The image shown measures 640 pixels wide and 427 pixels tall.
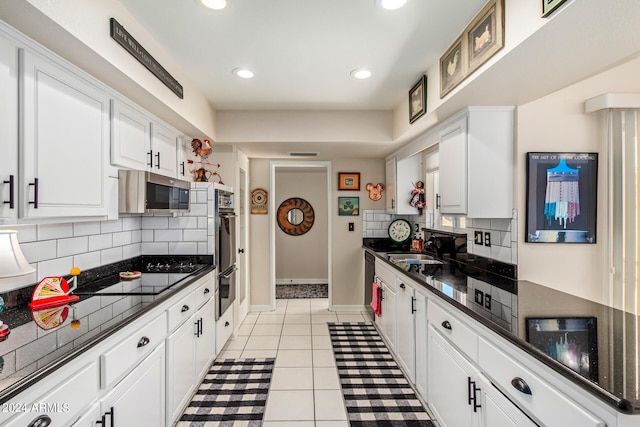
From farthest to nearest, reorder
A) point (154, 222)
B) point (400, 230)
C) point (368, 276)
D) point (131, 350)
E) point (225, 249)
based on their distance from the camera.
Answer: point (400, 230), point (368, 276), point (225, 249), point (154, 222), point (131, 350)

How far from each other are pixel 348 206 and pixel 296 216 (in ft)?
6.87

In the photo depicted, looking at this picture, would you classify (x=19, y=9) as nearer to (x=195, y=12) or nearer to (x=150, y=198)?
(x=195, y=12)

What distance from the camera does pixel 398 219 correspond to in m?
4.48

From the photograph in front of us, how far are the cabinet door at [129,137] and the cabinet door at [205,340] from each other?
48.0 inches

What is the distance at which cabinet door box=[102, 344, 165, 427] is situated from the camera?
1.38 meters

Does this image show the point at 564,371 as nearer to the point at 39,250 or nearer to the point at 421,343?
the point at 421,343

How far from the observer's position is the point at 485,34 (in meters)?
1.67

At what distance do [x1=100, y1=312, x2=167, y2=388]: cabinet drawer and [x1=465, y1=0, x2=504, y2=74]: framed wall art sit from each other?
2.21m

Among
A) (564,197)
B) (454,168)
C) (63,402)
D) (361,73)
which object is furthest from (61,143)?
(564,197)

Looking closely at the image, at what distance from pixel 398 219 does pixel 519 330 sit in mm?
3255

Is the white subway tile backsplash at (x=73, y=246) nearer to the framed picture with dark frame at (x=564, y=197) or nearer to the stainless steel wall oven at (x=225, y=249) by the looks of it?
the stainless steel wall oven at (x=225, y=249)

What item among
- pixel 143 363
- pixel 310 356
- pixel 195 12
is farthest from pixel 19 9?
pixel 310 356

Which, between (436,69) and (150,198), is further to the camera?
(436,69)

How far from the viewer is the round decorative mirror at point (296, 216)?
6.43 metres
